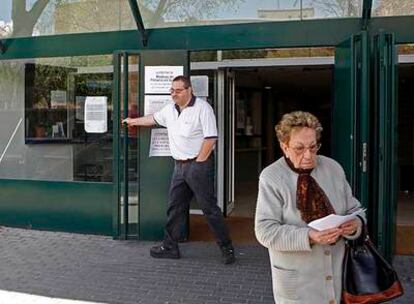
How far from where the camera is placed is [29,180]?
7.40m

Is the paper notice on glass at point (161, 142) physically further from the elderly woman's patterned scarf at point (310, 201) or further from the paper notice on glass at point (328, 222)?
the paper notice on glass at point (328, 222)

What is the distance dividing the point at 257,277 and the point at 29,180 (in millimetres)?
3499

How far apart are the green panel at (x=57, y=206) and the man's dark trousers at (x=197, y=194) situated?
50.8 inches

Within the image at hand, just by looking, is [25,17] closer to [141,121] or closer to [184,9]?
[184,9]

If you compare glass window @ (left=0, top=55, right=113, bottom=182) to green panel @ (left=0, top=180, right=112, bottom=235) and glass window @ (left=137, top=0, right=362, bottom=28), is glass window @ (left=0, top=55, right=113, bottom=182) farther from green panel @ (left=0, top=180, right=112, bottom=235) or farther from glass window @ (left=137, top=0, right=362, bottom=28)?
glass window @ (left=137, top=0, right=362, bottom=28)

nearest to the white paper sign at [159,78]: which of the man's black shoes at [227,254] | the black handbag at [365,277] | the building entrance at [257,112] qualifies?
the man's black shoes at [227,254]

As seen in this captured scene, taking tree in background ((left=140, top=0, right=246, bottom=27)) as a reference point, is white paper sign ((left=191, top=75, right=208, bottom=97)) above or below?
below

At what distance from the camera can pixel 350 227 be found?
2.62 metres

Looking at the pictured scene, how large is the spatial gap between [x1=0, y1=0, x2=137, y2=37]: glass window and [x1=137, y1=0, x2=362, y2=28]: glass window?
1.01 feet

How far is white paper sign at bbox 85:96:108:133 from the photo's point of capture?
23.1 feet

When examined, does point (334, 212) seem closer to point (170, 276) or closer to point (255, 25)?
point (170, 276)

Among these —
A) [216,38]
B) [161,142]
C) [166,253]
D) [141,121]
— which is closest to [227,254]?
[166,253]

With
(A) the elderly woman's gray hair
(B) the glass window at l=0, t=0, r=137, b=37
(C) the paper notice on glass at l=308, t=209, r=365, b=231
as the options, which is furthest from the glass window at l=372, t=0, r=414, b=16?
(C) the paper notice on glass at l=308, t=209, r=365, b=231

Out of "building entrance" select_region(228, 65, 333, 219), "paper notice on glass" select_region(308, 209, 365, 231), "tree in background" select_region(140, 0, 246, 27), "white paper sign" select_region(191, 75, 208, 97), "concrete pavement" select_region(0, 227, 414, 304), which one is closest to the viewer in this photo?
"paper notice on glass" select_region(308, 209, 365, 231)
